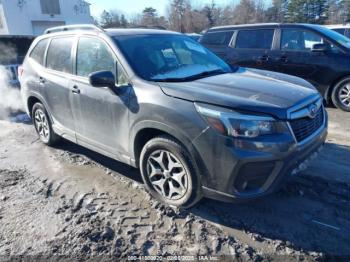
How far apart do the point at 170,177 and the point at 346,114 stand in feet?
15.3

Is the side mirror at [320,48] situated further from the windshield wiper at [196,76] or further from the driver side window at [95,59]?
the driver side window at [95,59]

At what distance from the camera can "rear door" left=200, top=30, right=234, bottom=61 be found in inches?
306

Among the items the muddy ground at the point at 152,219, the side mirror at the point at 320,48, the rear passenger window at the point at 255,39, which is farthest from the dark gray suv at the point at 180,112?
the rear passenger window at the point at 255,39

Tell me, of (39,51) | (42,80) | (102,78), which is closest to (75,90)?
(102,78)

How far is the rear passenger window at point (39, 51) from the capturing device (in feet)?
15.3

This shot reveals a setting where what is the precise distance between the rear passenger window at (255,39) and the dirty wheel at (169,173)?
17.0 feet

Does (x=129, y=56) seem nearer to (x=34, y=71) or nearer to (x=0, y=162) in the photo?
(x=34, y=71)

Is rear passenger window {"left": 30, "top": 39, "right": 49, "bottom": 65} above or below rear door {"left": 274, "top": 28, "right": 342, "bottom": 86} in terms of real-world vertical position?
above

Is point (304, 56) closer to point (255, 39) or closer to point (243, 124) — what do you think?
point (255, 39)

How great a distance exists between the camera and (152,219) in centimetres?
308

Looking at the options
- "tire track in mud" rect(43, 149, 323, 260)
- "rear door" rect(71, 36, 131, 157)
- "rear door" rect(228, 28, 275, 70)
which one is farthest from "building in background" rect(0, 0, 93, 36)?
"tire track in mud" rect(43, 149, 323, 260)

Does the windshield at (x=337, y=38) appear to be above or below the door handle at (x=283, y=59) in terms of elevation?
above

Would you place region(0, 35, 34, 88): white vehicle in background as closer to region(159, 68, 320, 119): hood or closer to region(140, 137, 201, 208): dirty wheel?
region(140, 137, 201, 208): dirty wheel

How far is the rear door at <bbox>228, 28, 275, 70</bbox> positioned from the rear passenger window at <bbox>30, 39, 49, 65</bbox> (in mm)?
4546
